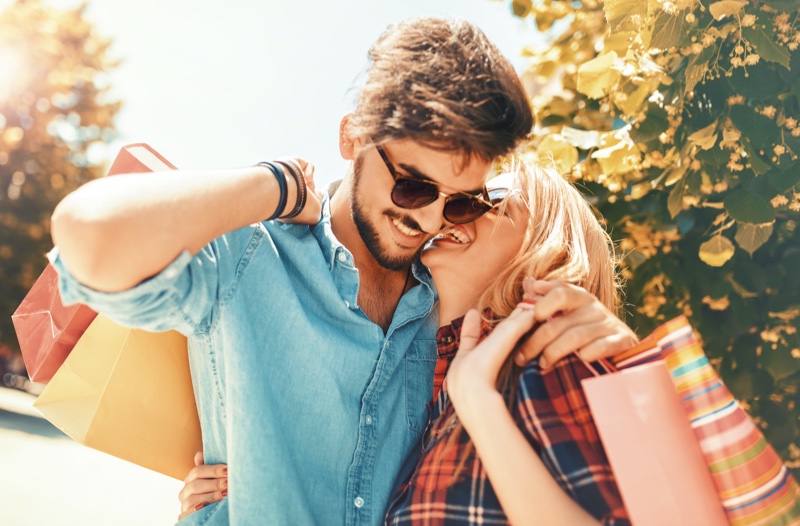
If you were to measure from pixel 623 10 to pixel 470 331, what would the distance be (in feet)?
4.62

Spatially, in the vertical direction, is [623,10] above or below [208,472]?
above

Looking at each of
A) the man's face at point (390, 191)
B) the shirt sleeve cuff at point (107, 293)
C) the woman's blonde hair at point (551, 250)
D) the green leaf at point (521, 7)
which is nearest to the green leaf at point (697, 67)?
the woman's blonde hair at point (551, 250)

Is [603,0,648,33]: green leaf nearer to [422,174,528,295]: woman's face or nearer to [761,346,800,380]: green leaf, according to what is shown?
[422,174,528,295]: woman's face

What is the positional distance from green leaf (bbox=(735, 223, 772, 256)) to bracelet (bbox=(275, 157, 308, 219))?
1.84 m

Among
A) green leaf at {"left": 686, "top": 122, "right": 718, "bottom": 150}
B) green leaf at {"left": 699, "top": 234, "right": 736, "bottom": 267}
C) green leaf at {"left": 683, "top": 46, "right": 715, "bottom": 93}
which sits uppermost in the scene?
green leaf at {"left": 683, "top": 46, "right": 715, "bottom": 93}

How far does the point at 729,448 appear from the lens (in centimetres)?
Result: 148

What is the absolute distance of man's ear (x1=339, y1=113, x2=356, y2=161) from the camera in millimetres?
2580

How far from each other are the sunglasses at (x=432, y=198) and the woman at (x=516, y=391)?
0.30 feet

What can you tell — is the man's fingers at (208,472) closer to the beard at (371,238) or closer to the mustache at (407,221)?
the beard at (371,238)

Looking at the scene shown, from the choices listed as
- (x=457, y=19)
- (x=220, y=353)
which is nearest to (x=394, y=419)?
(x=220, y=353)

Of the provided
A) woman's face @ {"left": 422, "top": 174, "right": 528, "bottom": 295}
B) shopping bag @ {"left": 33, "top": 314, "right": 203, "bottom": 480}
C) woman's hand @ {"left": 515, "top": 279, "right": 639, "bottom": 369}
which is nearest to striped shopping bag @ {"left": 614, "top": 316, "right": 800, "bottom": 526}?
woman's hand @ {"left": 515, "top": 279, "right": 639, "bottom": 369}

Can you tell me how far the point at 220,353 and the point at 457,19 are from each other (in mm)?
1466

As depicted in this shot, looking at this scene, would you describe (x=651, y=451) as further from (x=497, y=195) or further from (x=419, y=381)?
(x=497, y=195)

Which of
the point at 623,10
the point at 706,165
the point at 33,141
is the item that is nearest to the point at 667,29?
the point at 623,10
